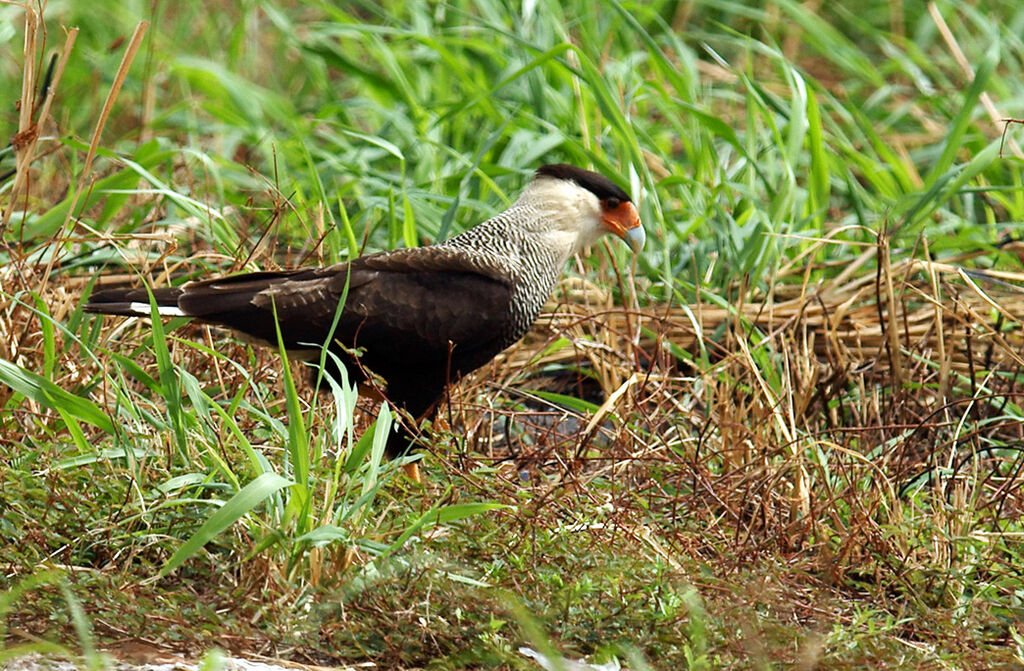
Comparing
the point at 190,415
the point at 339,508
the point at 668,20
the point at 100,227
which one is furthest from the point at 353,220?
the point at 668,20

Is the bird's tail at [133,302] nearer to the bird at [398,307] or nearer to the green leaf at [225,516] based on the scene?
the bird at [398,307]

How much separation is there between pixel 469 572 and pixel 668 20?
14.9 ft

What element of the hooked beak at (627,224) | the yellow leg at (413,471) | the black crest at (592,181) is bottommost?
the yellow leg at (413,471)

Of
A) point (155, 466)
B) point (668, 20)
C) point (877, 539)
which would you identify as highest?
point (668, 20)

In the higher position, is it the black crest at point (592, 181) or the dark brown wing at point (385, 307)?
the black crest at point (592, 181)

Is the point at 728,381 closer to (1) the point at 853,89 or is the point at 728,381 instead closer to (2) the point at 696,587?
(2) the point at 696,587

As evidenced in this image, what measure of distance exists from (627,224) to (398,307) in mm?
797

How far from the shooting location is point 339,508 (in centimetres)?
232

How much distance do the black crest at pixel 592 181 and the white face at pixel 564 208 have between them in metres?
0.01

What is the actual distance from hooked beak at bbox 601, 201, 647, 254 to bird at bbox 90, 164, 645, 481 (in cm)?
27

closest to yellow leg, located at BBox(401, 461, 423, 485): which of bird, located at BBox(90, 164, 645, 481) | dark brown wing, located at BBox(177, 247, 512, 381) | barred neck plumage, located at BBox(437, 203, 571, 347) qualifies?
bird, located at BBox(90, 164, 645, 481)

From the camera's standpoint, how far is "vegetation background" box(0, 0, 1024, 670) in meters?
2.22

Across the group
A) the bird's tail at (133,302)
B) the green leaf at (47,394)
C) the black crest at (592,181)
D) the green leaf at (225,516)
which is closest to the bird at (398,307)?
the bird's tail at (133,302)

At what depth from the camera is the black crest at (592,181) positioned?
3557 mm
